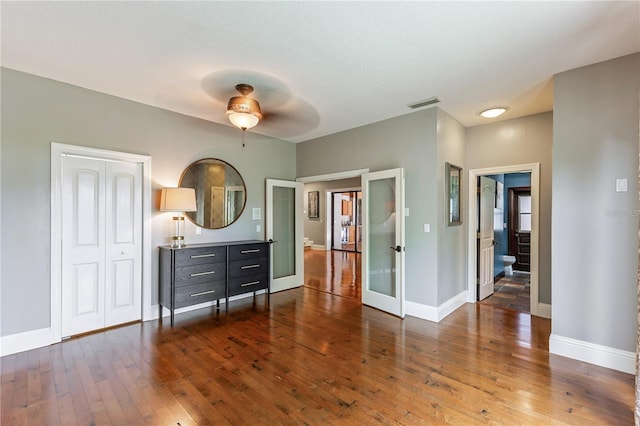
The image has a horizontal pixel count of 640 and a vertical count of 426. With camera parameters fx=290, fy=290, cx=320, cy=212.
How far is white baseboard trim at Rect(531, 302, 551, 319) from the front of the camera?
379 centimetres

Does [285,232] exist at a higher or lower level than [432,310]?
higher

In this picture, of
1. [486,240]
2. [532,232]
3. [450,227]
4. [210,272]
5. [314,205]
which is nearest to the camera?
[210,272]

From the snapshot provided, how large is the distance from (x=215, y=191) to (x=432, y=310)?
11.4ft

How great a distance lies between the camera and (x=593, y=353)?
2.63 metres

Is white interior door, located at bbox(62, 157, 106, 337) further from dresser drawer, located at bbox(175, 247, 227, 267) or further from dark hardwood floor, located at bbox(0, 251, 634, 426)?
dresser drawer, located at bbox(175, 247, 227, 267)

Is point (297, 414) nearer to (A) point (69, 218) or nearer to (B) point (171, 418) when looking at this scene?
(B) point (171, 418)

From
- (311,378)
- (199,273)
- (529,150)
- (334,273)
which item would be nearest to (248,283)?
(199,273)

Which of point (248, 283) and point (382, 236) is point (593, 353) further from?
point (248, 283)

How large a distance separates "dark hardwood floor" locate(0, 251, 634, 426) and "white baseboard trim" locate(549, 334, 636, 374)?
9 centimetres

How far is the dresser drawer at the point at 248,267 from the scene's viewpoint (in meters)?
4.07

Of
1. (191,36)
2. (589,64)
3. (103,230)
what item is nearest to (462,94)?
(589,64)

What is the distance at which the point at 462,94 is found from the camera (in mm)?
3318

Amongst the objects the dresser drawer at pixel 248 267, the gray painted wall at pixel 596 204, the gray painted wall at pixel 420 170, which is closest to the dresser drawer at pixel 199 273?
the dresser drawer at pixel 248 267

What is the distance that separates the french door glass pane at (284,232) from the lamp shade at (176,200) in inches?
67.6
